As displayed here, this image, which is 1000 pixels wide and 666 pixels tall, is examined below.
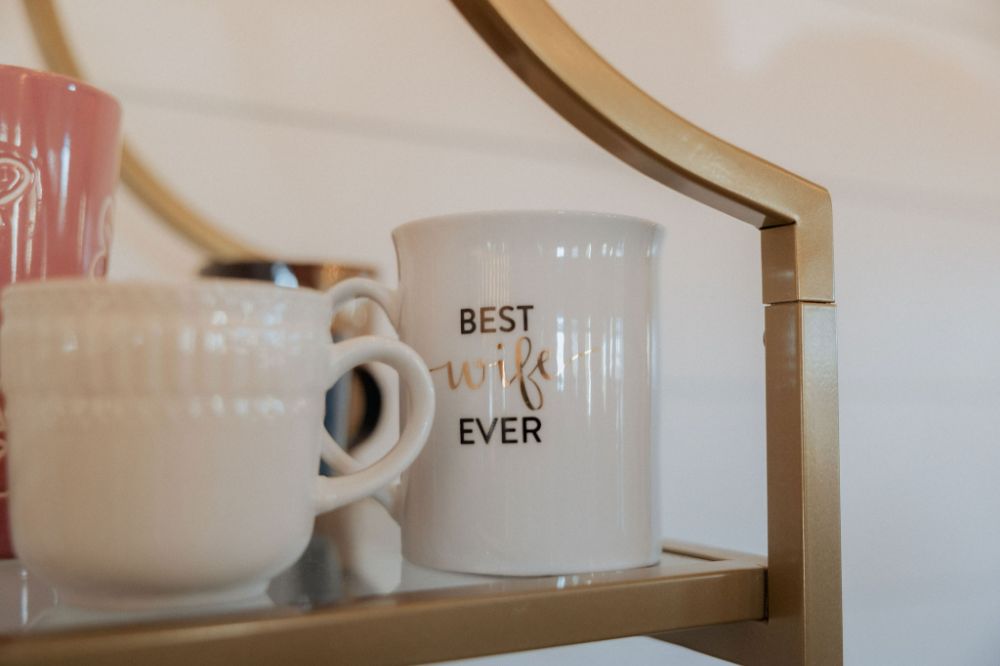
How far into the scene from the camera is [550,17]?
313mm

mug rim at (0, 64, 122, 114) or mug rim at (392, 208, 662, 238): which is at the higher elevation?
mug rim at (0, 64, 122, 114)

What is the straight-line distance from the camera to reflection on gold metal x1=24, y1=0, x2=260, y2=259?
1.58 ft

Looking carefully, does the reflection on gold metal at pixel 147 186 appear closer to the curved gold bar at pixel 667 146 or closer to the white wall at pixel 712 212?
the white wall at pixel 712 212

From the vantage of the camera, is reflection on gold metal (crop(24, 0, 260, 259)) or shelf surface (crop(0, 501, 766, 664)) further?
reflection on gold metal (crop(24, 0, 260, 259))

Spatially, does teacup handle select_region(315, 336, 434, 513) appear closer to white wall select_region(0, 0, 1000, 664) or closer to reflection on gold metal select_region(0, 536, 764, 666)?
reflection on gold metal select_region(0, 536, 764, 666)

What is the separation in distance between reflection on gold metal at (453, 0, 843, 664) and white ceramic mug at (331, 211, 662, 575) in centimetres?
3

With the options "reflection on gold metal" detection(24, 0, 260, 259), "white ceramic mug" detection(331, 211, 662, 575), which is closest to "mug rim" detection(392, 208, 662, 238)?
"white ceramic mug" detection(331, 211, 662, 575)

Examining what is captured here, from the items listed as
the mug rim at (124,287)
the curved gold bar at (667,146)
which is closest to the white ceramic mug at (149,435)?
the mug rim at (124,287)

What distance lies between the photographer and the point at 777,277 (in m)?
0.31

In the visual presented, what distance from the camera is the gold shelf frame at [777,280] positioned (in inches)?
11.8

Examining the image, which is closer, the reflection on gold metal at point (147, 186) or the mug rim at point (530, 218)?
the mug rim at point (530, 218)

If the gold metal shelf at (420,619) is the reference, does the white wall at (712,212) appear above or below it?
above

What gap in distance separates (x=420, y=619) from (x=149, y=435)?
81mm

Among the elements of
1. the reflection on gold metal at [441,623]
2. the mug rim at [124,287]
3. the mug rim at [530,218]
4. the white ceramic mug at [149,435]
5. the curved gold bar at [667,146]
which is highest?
the curved gold bar at [667,146]
